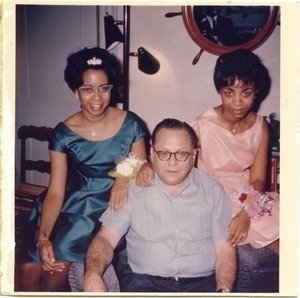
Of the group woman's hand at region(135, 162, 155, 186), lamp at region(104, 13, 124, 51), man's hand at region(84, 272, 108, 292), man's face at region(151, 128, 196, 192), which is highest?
lamp at region(104, 13, 124, 51)

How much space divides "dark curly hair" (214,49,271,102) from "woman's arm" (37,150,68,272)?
66 cm

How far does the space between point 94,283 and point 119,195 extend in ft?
1.02

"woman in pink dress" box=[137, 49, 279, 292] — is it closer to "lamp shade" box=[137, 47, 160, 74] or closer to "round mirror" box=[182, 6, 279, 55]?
"round mirror" box=[182, 6, 279, 55]

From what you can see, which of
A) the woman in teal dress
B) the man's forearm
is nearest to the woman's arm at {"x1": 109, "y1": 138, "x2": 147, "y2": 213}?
the woman in teal dress

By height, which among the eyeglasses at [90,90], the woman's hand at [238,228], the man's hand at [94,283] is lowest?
the man's hand at [94,283]

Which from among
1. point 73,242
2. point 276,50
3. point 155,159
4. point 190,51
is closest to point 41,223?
point 73,242

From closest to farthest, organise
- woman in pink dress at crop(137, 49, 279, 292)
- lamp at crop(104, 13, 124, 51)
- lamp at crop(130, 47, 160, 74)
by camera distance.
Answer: woman in pink dress at crop(137, 49, 279, 292), lamp at crop(104, 13, 124, 51), lamp at crop(130, 47, 160, 74)

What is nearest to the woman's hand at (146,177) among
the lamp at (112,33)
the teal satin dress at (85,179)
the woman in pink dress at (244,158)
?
the woman in pink dress at (244,158)

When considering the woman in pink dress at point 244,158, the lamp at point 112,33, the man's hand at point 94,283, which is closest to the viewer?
the man's hand at point 94,283

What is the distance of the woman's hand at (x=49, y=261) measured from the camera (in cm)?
153

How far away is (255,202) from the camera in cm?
157

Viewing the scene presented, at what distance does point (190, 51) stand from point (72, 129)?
606 millimetres

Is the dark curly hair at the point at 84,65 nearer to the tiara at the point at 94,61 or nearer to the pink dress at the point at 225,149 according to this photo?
the tiara at the point at 94,61

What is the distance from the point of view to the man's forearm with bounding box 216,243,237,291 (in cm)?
143
